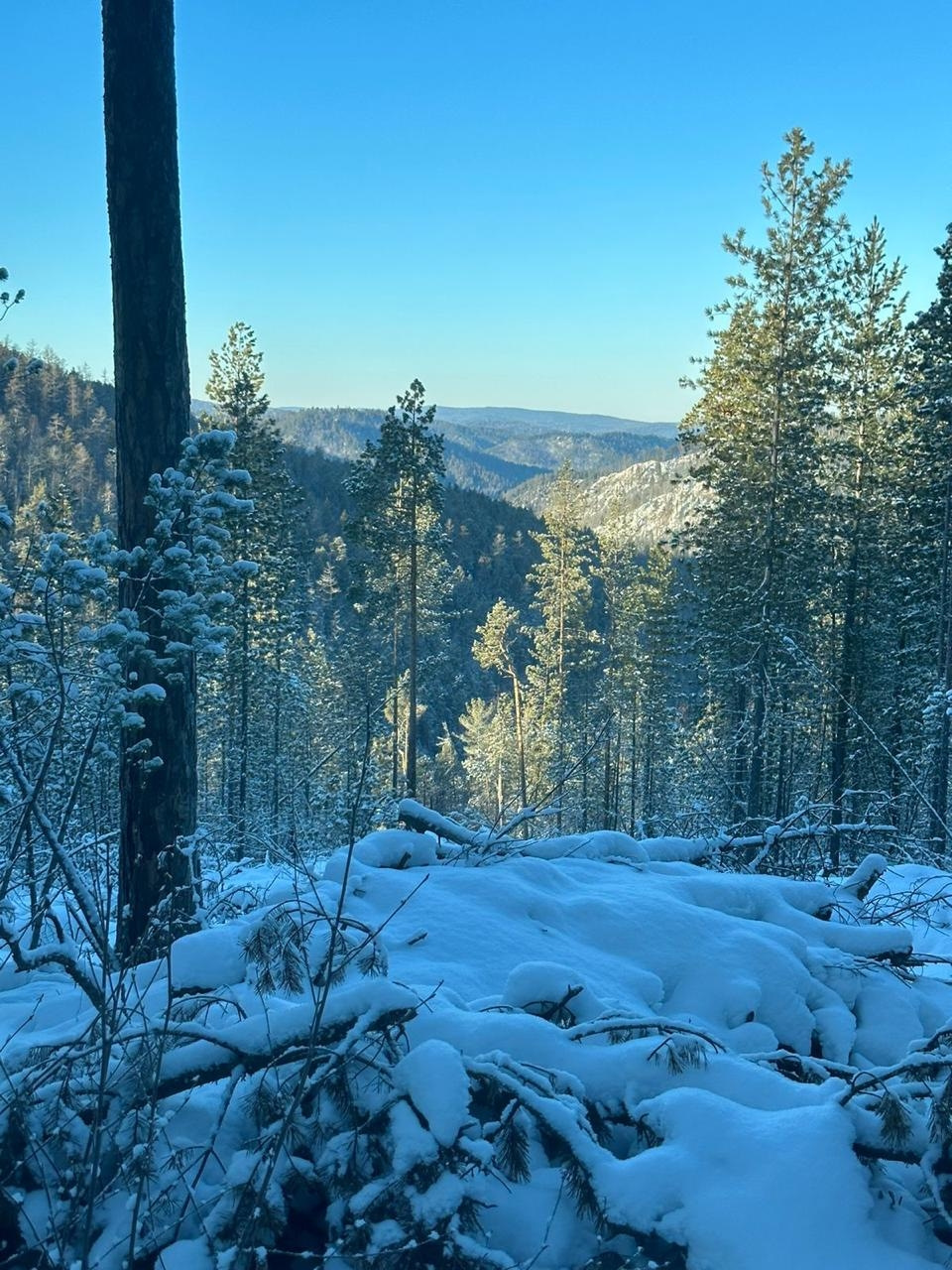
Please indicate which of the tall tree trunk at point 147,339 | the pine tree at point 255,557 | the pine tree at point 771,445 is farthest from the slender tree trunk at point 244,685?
the tall tree trunk at point 147,339

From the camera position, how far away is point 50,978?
328 centimetres

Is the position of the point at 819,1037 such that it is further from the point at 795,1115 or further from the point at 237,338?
the point at 237,338

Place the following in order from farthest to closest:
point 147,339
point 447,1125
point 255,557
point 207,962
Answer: point 255,557 → point 147,339 → point 207,962 → point 447,1125

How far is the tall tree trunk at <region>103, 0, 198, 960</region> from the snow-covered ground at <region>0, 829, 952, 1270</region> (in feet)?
4.53

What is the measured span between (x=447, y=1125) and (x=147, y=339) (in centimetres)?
374

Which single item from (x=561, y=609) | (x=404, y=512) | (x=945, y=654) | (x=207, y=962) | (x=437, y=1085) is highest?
(x=404, y=512)

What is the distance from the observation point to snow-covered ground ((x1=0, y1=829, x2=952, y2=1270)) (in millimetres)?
1644

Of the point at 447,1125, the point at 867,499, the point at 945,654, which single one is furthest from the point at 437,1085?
the point at 867,499

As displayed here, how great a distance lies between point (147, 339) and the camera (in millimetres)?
4102

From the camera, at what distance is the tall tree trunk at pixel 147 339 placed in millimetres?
4004

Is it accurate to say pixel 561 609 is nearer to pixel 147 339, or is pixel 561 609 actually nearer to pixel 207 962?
pixel 147 339

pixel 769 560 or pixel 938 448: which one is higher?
pixel 938 448

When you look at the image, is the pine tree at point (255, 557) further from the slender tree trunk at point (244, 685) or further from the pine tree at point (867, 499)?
the pine tree at point (867, 499)

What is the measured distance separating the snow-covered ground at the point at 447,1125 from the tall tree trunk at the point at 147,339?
1.38m
